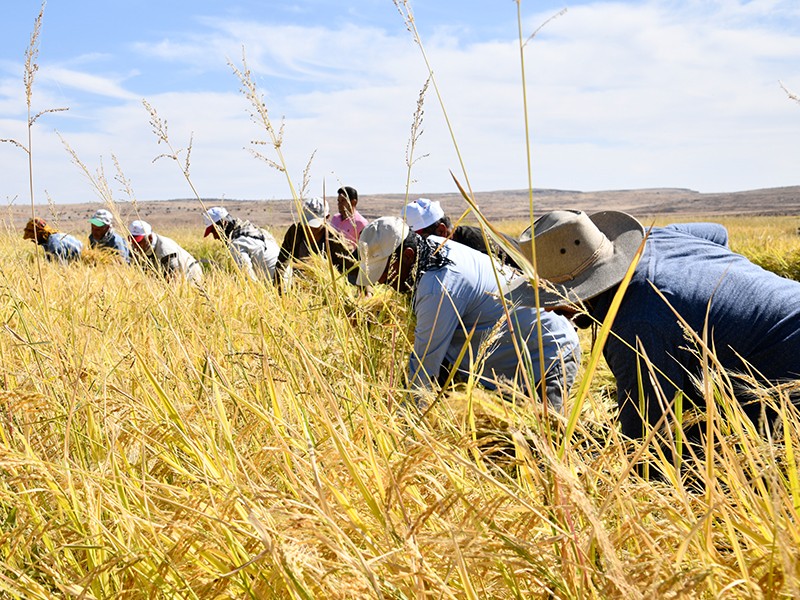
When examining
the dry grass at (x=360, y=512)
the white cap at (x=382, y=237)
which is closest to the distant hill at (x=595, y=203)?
the white cap at (x=382, y=237)

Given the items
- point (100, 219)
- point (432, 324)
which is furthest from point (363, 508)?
point (100, 219)

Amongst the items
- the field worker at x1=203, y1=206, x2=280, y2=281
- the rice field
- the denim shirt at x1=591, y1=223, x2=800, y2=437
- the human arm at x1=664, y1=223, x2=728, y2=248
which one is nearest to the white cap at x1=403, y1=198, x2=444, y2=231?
the field worker at x1=203, y1=206, x2=280, y2=281

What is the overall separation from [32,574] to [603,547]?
1.04 m

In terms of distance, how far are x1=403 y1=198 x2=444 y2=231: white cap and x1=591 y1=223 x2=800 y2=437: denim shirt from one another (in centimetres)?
254

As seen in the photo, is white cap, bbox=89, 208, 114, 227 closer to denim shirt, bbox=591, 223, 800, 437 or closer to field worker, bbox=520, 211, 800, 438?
field worker, bbox=520, 211, 800, 438

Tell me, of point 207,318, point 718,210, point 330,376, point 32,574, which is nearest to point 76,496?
point 32,574

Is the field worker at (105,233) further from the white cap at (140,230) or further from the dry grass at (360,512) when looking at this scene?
the dry grass at (360,512)

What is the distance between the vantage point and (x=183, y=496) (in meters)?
1.24

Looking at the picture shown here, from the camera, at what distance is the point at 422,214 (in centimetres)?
453

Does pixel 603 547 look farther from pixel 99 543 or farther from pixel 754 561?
pixel 99 543

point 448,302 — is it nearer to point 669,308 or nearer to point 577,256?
point 577,256

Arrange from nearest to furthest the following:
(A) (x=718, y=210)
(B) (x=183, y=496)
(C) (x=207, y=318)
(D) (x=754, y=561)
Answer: (D) (x=754, y=561) → (B) (x=183, y=496) → (C) (x=207, y=318) → (A) (x=718, y=210)

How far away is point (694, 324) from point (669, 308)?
8cm

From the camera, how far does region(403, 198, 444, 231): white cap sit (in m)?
4.46
